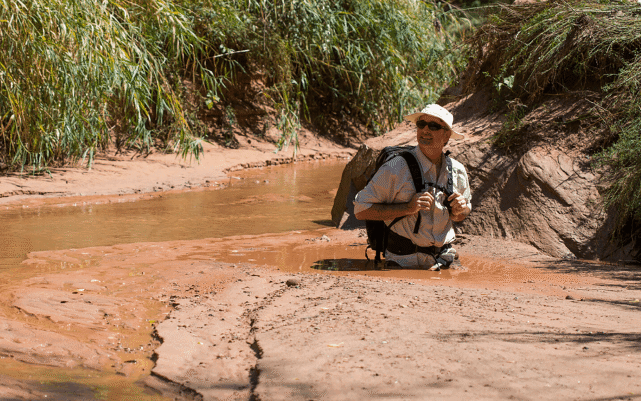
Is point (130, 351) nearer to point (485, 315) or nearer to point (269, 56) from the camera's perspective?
point (485, 315)

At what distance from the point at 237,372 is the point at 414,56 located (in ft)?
37.5

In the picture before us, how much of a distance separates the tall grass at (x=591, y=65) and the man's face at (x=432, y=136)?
4.95 ft

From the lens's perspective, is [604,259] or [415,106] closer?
[604,259]

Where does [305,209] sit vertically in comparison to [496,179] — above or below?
below

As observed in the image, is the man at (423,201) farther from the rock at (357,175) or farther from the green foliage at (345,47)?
the green foliage at (345,47)

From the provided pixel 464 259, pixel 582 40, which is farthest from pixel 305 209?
pixel 582 40

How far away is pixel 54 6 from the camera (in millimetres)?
7406

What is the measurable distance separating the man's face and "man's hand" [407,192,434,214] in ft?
1.10

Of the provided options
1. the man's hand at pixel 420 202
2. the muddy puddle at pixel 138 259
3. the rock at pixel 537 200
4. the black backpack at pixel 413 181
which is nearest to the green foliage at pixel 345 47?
the muddy puddle at pixel 138 259

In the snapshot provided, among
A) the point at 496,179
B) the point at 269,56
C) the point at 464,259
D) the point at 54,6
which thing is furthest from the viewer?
the point at 269,56

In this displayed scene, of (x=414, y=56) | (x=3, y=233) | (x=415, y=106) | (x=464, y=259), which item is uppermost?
(x=414, y=56)

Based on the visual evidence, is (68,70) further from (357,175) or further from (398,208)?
(398,208)

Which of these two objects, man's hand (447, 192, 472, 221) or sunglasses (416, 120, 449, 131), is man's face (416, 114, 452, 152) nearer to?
sunglasses (416, 120, 449, 131)

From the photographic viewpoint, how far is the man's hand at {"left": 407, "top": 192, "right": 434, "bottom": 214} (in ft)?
13.7
